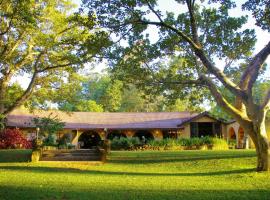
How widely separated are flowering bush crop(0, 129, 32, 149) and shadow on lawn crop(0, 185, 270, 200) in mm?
20629

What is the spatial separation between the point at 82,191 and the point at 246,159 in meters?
10.7

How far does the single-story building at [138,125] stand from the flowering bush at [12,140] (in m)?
2.78

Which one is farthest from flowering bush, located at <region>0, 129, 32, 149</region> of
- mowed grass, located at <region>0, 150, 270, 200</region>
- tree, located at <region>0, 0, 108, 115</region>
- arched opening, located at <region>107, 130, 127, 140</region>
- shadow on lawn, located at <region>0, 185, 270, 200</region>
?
shadow on lawn, located at <region>0, 185, 270, 200</region>

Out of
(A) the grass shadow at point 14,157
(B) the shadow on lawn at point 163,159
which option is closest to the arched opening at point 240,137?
(B) the shadow on lawn at point 163,159

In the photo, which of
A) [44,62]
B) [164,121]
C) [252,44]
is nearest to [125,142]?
[164,121]

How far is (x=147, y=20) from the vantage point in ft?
50.9

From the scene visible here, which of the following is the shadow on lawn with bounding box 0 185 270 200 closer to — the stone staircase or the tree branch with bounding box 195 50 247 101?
the tree branch with bounding box 195 50 247 101

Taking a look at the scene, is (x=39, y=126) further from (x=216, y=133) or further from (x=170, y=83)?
(x=216, y=133)

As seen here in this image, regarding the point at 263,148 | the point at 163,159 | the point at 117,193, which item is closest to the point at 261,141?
the point at 263,148

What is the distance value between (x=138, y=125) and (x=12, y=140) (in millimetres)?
12269

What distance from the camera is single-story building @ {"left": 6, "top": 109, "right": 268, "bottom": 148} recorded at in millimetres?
36031

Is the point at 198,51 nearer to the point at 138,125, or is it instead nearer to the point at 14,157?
the point at 14,157

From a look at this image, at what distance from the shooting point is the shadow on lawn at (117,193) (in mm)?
9836

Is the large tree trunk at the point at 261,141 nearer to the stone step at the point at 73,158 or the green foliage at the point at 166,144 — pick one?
the stone step at the point at 73,158
